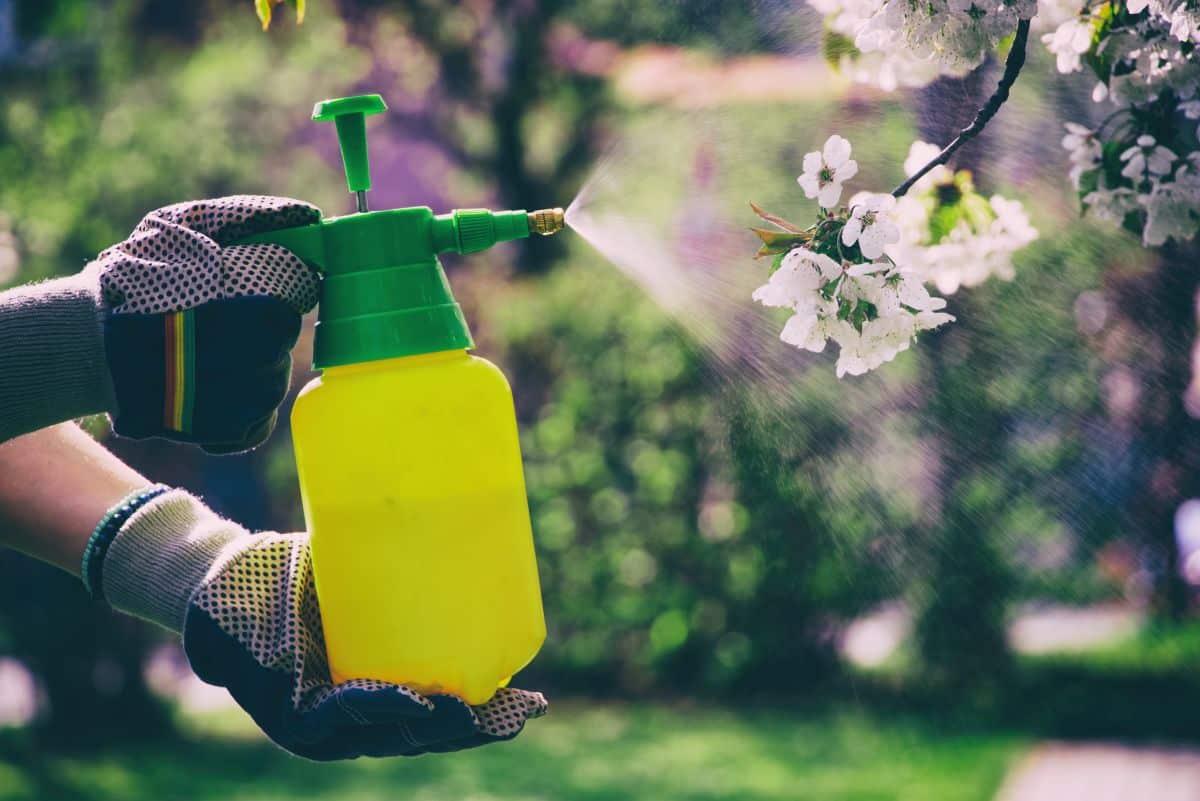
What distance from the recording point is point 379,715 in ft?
4.62

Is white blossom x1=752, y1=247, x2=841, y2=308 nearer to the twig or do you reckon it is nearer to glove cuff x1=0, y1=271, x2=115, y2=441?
the twig

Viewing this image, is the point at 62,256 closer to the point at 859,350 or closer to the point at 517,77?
the point at 517,77

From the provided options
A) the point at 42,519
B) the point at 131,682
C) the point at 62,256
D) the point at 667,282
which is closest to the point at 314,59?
the point at 62,256

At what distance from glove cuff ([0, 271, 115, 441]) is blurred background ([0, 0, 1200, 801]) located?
2.54 m

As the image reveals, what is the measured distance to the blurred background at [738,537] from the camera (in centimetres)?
487

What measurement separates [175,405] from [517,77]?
7.88 m

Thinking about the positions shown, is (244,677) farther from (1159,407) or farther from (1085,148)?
(1159,407)

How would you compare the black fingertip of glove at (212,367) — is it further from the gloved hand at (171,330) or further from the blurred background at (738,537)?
the blurred background at (738,537)

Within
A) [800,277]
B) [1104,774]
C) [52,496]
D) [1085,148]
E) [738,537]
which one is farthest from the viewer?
[738,537]

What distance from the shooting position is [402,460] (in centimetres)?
146

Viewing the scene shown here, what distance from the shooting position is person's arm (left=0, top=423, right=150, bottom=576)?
5.59ft

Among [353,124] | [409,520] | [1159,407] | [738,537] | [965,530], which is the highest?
[353,124]

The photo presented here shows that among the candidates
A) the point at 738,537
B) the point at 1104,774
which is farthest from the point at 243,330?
Result: the point at 738,537

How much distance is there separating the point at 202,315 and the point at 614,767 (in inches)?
165
